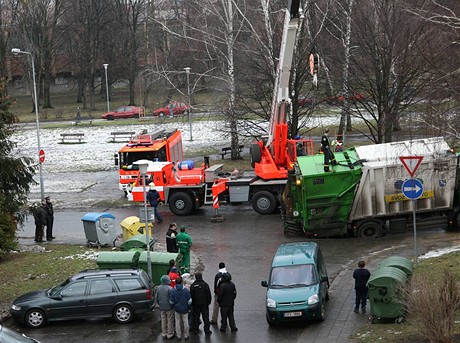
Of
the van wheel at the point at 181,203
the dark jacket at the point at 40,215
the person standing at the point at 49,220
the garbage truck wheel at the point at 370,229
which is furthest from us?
the van wheel at the point at 181,203

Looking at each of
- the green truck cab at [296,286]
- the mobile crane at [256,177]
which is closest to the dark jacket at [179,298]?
the green truck cab at [296,286]

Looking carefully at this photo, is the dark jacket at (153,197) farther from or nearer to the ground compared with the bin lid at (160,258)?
farther from the ground

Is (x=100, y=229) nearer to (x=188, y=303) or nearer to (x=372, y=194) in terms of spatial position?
(x=372, y=194)

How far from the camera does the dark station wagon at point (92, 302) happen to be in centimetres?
1738

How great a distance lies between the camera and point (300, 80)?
38.4m

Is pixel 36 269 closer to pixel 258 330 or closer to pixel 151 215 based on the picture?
pixel 151 215

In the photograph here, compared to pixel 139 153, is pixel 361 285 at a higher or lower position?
lower

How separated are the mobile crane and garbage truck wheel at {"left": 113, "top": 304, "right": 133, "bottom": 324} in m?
12.2

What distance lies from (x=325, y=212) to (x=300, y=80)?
15008 mm

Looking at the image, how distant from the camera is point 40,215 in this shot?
27250 mm

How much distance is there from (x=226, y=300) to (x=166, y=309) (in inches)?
49.9

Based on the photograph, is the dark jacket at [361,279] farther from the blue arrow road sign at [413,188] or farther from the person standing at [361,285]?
the blue arrow road sign at [413,188]

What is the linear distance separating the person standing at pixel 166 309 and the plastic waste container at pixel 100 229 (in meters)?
9.34

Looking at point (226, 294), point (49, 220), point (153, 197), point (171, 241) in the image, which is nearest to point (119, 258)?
point (171, 241)
